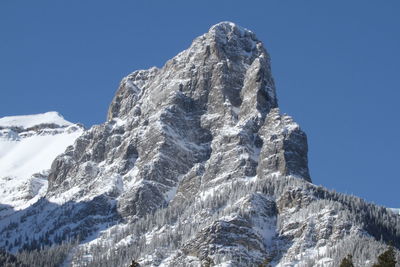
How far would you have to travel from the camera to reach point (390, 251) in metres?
99.2

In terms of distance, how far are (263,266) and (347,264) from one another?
9.80 metres

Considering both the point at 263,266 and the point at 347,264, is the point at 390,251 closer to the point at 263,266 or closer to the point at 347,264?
the point at 347,264

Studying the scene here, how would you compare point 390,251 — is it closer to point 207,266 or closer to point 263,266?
point 263,266

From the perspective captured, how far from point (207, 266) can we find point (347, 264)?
1904 centimetres

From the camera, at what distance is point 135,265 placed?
10762 centimetres

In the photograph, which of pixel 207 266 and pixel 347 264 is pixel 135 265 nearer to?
pixel 207 266

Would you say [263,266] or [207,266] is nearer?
[263,266]

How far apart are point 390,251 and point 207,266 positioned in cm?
2430

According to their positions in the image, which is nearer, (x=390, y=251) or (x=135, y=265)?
(x=390, y=251)

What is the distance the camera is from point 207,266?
111375 mm

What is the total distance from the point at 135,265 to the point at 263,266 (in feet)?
53.2

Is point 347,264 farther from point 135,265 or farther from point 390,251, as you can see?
point 135,265

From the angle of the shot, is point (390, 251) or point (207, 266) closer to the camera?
point (390, 251)

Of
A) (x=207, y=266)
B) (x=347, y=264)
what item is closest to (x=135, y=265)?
(x=207, y=266)
